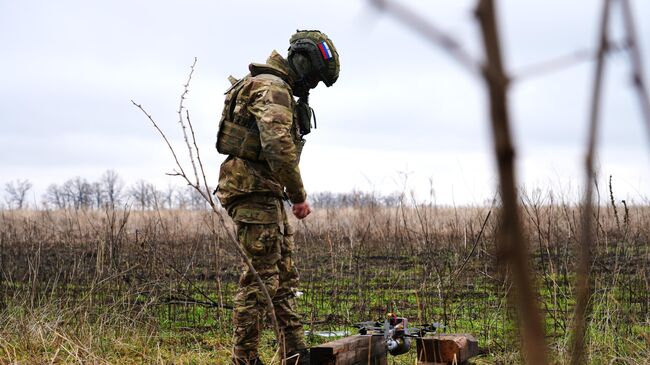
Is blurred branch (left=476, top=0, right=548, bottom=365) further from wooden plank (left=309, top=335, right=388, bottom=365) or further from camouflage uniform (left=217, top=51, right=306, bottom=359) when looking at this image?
camouflage uniform (left=217, top=51, right=306, bottom=359)

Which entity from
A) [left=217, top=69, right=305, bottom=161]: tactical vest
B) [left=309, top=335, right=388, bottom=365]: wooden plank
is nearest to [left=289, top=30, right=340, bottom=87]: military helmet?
[left=217, top=69, right=305, bottom=161]: tactical vest

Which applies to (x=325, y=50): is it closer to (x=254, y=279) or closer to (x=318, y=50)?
(x=318, y=50)

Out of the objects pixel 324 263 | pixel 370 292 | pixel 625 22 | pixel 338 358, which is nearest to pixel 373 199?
pixel 324 263

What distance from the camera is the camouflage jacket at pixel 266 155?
12.2 ft

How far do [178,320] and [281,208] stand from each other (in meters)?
2.57

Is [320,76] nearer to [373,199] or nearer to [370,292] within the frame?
[370,292]

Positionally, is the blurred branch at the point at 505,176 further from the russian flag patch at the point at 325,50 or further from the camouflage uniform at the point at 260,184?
the russian flag patch at the point at 325,50

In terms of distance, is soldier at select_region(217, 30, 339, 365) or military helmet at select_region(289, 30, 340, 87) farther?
military helmet at select_region(289, 30, 340, 87)

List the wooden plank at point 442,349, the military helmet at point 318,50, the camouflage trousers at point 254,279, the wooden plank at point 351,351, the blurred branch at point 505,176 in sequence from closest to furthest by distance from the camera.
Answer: the blurred branch at point 505,176, the wooden plank at point 351,351, the wooden plank at point 442,349, the camouflage trousers at point 254,279, the military helmet at point 318,50

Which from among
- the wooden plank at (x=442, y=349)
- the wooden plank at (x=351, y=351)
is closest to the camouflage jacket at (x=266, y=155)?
the wooden plank at (x=351, y=351)

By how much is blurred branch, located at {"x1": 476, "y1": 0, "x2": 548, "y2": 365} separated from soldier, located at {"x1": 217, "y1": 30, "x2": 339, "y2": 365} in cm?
328

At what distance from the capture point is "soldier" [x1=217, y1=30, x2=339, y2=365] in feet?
12.3

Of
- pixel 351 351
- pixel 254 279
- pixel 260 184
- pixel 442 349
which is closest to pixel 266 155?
pixel 260 184

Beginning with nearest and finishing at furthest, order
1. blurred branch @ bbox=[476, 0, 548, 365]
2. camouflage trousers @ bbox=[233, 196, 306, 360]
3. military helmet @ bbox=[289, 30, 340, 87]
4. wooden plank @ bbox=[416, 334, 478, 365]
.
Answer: blurred branch @ bbox=[476, 0, 548, 365] → wooden plank @ bbox=[416, 334, 478, 365] → camouflage trousers @ bbox=[233, 196, 306, 360] → military helmet @ bbox=[289, 30, 340, 87]
